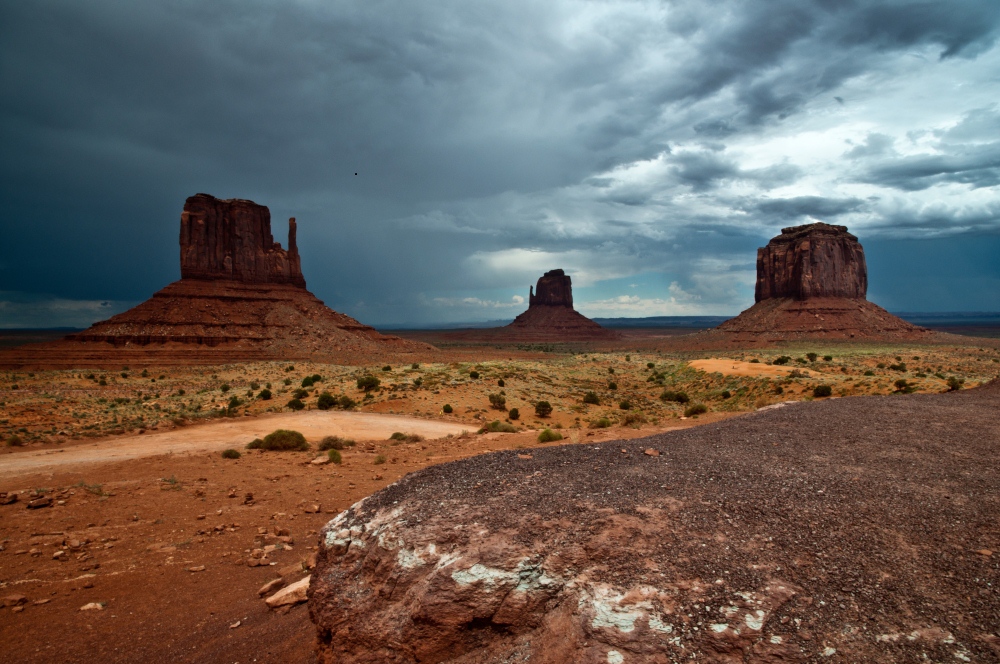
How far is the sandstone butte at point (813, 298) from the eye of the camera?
10062 cm

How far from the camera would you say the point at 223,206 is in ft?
308

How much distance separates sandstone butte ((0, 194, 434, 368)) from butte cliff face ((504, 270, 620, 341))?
82632 millimetres

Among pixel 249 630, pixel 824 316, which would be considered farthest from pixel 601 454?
pixel 824 316

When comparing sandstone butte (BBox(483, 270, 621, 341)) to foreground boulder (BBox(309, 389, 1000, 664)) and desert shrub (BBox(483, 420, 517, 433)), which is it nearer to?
desert shrub (BBox(483, 420, 517, 433))

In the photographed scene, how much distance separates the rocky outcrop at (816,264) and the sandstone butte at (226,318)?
83534 mm

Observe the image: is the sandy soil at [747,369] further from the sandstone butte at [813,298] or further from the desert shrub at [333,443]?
the sandstone butte at [813,298]

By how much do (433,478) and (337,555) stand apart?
1.51 metres

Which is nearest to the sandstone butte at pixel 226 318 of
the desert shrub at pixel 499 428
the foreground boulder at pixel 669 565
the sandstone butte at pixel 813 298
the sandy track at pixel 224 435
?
the sandy track at pixel 224 435

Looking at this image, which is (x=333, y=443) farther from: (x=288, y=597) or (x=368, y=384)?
(x=368, y=384)

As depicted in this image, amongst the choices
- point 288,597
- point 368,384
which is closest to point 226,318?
point 368,384

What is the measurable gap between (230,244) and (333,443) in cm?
8706

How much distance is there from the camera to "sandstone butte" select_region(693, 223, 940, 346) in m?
101

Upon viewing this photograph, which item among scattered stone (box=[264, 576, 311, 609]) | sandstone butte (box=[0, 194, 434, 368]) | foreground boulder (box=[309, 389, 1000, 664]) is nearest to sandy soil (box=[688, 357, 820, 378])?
foreground boulder (box=[309, 389, 1000, 664])

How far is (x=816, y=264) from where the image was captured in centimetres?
11556
